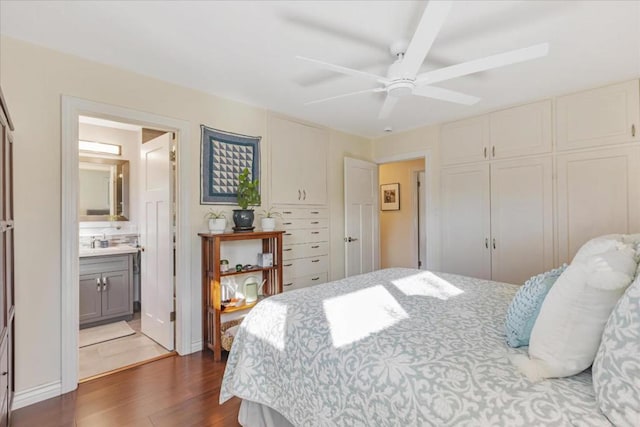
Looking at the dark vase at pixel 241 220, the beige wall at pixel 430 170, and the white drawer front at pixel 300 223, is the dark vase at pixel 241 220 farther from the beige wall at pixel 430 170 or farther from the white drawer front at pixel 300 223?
the beige wall at pixel 430 170

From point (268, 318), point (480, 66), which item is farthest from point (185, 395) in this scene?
point (480, 66)

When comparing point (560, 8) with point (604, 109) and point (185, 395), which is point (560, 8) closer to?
point (604, 109)

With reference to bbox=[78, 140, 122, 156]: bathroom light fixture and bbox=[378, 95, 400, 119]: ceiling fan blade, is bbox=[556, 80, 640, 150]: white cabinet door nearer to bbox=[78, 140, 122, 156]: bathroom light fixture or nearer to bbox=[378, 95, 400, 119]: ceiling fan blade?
bbox=[378, 95, 400, 119]: ceiling fan blade

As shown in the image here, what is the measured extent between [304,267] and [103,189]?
282 centimetres

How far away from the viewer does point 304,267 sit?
3686 mm

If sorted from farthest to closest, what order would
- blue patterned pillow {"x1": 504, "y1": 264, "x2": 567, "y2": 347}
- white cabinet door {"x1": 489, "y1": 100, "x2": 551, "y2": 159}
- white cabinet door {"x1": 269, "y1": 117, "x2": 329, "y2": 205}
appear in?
white cabinet door {"x1": 269, "y1": 117, "x2": 329, "y2": 205}, white cabinet door {"x1": 489, "y1": 100, "x2": 551, "y2": 159}, blue patterned pillow {"x1": 504, "y1": 264, "x2": 567, "y2": 347}

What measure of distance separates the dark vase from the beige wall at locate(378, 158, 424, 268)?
10.1 ft

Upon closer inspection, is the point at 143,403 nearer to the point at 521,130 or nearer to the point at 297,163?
the point at 297,163

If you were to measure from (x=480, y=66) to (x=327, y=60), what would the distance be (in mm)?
1080

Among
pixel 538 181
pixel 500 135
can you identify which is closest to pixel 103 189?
pixel 500 135

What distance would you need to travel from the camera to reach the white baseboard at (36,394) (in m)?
1.95

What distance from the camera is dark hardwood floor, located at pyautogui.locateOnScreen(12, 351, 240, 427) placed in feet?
6.03

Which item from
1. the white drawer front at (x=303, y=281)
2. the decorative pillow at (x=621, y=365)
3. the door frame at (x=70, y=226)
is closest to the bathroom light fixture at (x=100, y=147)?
the door frame at (x=70, y=226)

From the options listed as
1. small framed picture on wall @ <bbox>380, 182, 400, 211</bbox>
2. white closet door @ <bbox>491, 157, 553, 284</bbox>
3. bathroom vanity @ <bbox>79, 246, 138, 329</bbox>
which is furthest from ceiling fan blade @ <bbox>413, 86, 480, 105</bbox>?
bathroom vanity @ <bbox>79, 246, 138, 329</bbox>
